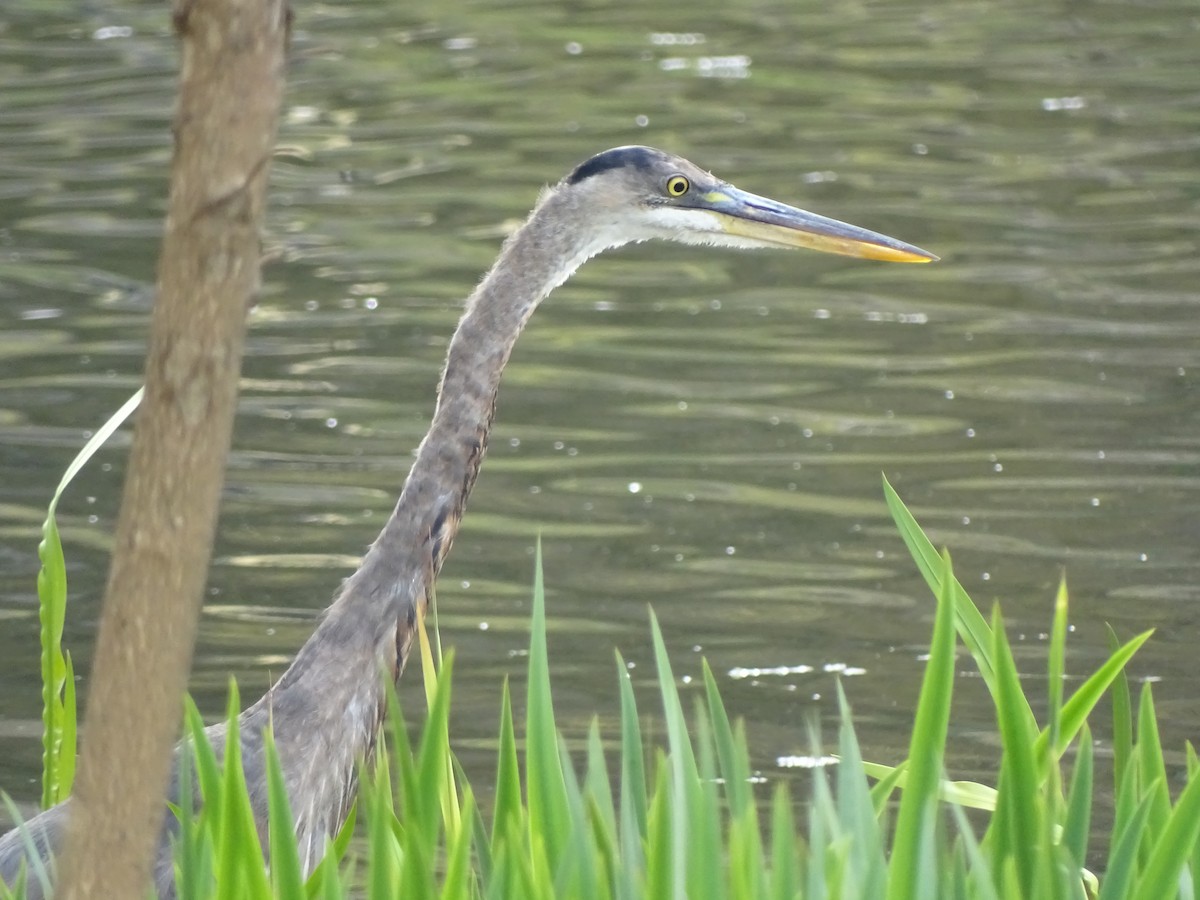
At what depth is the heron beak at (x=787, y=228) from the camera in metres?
4.19

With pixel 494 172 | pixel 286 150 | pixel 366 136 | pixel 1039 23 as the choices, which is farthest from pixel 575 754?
pixel 1039 23

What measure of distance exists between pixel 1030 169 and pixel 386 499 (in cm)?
507

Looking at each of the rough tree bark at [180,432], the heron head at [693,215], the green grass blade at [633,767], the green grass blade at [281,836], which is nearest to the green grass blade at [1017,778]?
the green grass blade at [633,767]

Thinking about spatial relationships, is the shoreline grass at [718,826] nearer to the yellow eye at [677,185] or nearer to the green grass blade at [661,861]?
the green grass blade at [661,861]

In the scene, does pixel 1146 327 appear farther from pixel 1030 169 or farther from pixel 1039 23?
pixel 1039 23

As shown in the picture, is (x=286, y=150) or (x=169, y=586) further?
(x=286, y=150)

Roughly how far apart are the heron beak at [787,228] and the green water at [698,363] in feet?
3.25

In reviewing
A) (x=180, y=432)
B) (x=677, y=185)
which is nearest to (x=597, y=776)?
(x=180, y=432)

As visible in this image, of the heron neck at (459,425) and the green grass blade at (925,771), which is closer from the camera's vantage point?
the green grass blade at (925,771)

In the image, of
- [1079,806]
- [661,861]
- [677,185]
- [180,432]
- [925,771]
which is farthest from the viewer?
[677,185]

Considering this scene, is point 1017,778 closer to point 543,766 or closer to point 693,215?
point 543,766

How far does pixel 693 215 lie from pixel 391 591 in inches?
48.3

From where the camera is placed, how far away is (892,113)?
39.1 ft

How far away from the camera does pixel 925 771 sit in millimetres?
2389
